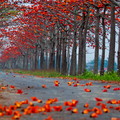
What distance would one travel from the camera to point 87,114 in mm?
4152

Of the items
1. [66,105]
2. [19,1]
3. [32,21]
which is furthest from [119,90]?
[32,21]

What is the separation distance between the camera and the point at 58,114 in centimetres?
411

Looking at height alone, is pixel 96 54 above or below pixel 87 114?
above

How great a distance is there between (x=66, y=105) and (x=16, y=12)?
14.1 m

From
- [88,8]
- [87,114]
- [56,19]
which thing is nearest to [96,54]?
[88,8]

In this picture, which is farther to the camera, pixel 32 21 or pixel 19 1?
pixel 32 21

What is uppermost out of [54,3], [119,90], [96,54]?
[54,3]

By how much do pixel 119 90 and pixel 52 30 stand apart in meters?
21.3

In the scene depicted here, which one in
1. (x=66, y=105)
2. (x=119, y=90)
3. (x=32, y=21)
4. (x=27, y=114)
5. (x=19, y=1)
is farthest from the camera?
(x=32, y=21)

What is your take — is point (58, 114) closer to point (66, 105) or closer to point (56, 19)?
point (66, 105)

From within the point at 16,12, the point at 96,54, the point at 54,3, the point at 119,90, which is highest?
the point at 54,3

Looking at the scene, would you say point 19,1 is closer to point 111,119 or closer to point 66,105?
point 66,105

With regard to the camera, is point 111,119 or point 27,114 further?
point 27,114

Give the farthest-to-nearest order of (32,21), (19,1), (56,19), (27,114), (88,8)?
(32,21), (56,19), (88,8), (19,1), (27,114)
